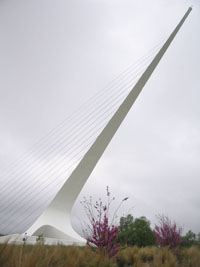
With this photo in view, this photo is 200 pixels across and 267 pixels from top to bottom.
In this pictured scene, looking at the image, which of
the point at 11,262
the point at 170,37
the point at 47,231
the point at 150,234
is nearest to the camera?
the point at 11,262

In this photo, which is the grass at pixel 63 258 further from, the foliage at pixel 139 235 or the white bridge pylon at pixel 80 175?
the foliage at pixel 139 235

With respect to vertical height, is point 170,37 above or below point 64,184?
above

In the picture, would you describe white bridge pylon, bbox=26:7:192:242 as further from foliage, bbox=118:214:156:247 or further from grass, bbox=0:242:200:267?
foliage, bbox=118:214:156:247

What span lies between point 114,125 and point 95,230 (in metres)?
10.8

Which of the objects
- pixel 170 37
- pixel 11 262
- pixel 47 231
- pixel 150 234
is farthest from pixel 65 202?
pixel 150 234

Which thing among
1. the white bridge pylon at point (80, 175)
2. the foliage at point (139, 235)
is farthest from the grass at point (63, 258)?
the foliage at point (139, 235)

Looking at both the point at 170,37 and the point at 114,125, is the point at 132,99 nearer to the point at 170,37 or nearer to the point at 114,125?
the point at 114,125

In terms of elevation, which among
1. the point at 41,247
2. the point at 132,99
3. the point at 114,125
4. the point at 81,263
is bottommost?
the point at 81,263

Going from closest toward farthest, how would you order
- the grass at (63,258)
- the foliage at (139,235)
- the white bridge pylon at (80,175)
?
the grass at (63,258) < the white bridge pylon at (80,175) < the foliage at (139,235)

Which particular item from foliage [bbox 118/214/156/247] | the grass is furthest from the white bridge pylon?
foliage [bbox 118/214/156/247]

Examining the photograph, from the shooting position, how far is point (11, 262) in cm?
281

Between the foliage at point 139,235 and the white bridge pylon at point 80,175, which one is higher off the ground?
the white bridge pylon at point 80,175

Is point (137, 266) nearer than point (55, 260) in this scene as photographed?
No

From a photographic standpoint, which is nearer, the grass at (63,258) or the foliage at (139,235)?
the grass at (63,258)
